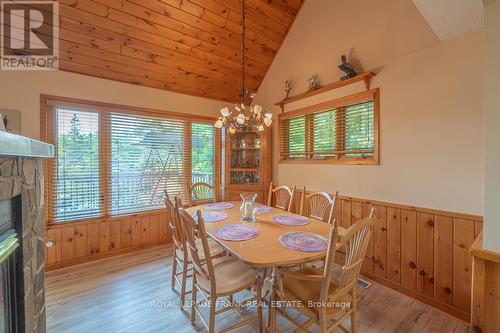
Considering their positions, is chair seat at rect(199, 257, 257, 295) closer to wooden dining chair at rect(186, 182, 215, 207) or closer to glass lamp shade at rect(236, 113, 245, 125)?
glass lamp shade at rect(236, 113, 245, 125)

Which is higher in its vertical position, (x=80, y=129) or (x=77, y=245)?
(x=80, y=129)

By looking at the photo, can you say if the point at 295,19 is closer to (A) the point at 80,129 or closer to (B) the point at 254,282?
(A) the point at 80,129

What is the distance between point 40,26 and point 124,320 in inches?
117

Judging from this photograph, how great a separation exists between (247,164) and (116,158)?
2.06 m

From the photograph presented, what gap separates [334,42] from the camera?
2.93 meters

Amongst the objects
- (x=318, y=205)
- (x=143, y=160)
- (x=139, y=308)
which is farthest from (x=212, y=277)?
(x=143, y=160)

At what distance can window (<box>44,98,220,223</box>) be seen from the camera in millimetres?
→ 2752

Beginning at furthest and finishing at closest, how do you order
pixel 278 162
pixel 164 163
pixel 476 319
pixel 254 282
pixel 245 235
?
1. pixel 278 162
2. pixel 164 163
3. pixel 245 235
4. pixel 254 282
5. pixel 476 319

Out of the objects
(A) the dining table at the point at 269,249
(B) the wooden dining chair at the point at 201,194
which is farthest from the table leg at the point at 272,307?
(B) the wooden dining chair at the point at 201,194

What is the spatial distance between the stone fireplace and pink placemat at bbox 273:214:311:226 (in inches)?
66.4

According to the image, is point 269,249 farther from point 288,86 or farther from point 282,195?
point 288,86

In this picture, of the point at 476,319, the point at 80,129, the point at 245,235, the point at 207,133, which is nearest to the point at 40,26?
the point at 80,129

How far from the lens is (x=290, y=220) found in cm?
215

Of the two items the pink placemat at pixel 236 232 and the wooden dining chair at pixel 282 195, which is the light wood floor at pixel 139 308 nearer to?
the pink placemat at pixel 236 232
